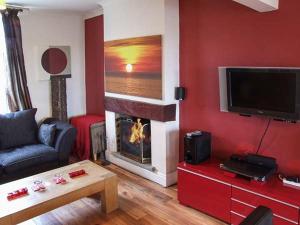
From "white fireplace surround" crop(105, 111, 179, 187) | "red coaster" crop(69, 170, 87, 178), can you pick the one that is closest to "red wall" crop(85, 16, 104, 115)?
"white fireplace surround" crop(105, 111, 179, 187)

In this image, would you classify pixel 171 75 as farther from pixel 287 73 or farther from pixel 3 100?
pixel 3 100

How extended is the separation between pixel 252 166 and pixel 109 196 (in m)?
1.43

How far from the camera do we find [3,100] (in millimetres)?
4105

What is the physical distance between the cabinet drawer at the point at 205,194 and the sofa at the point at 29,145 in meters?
1.69

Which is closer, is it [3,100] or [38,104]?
[3,100]

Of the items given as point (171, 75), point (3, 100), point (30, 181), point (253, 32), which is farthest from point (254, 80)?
point (3, 100)

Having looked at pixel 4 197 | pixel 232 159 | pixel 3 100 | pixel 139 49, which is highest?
pixel 139 49

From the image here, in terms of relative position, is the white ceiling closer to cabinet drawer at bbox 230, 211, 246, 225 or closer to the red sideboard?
the red sideboard

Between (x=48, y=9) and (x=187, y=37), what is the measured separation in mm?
2270

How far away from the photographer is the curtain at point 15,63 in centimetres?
391

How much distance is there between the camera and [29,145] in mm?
3836

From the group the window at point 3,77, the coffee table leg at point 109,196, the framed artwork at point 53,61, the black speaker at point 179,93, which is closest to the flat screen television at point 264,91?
the black speaker at point 179,93

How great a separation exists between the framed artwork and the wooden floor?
2256mm

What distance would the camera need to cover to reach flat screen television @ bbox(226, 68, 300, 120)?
7.64 feet
